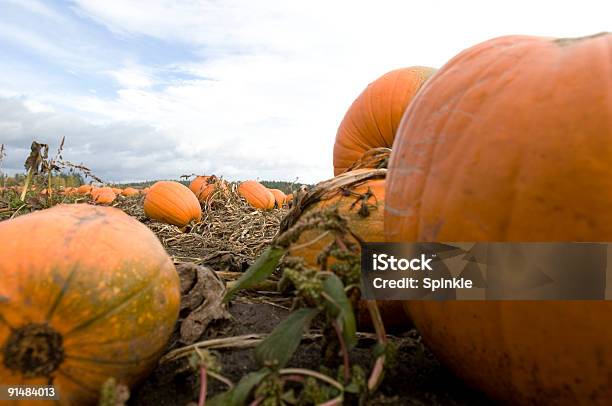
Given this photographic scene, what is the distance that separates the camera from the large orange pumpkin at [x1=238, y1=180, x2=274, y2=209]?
363 inches

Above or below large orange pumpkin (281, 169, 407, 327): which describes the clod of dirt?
below

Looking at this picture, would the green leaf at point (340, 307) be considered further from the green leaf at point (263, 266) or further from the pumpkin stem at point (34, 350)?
the pumpkin stem at point (34, 350)

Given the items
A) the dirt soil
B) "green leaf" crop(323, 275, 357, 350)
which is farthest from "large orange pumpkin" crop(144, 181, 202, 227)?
"green leaf" crop(323, 275, 357, 350)

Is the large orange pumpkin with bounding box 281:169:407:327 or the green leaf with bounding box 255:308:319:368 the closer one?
the green leaf with bounding box 255:308:319:368

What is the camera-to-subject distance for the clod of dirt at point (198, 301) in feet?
6.64

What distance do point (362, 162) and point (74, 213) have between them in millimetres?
1719

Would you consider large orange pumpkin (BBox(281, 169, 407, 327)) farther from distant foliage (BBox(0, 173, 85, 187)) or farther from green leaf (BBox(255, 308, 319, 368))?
distant foliage (BBox(0, 173, 85, 187))

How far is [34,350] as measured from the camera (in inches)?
51.6

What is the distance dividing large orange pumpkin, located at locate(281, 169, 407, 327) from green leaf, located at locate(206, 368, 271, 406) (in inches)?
29.5

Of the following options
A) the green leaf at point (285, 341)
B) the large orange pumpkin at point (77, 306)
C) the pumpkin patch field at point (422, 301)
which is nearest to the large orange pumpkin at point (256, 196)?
the pumpkin patch field at point (422, 301)

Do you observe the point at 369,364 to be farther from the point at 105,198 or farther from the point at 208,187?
the point at 105,198

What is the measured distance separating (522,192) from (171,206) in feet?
19.3

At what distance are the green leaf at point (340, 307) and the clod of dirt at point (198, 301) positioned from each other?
0.81m

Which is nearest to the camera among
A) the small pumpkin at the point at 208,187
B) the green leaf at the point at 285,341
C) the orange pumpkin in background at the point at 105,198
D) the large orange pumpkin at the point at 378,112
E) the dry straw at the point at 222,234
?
the green leaf at the point at 285,341
